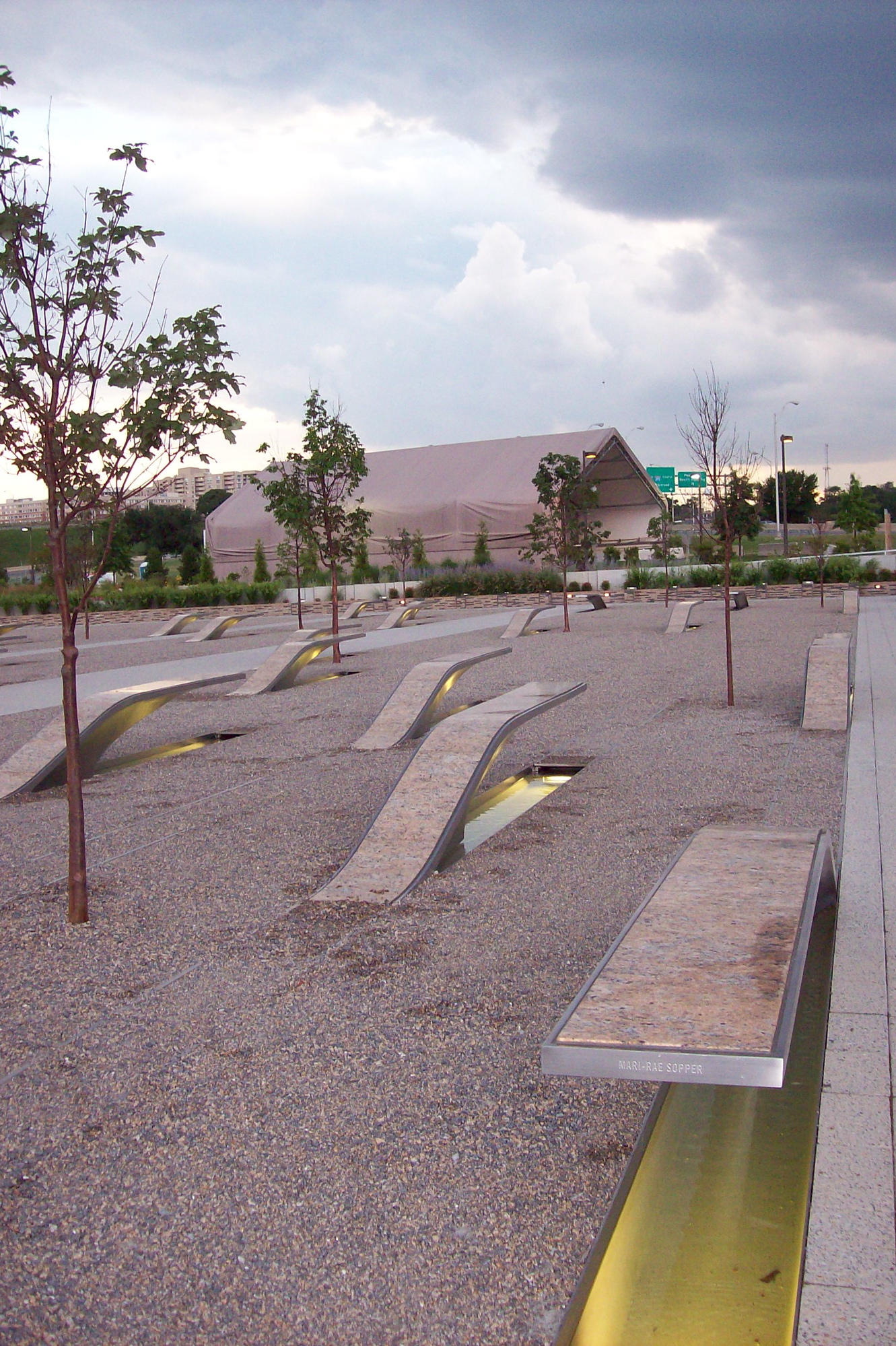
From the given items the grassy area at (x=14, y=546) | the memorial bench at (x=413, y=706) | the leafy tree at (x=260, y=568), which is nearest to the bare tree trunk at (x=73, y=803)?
the memorial bench at (x=413, y=706)

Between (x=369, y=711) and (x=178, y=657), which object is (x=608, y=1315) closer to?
(x=369, y=711)

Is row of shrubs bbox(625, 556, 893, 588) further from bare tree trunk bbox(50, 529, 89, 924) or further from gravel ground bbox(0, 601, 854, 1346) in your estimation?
bare tree trunk bbox(50, 529, 89, 924)

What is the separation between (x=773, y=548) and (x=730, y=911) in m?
53.4

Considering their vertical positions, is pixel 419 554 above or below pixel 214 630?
above

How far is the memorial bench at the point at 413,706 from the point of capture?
9.30 m

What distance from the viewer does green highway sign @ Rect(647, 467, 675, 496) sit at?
6234 cm

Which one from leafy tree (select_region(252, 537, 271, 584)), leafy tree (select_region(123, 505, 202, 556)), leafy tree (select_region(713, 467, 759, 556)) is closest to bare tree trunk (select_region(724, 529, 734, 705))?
leafy tree (select_region(713, 467, 759, 556))

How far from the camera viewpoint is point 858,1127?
9.27ft

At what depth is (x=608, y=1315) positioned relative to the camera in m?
2.24

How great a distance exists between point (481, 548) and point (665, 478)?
25609mm

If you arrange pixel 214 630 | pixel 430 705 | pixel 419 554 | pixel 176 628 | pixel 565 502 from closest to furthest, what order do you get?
pixel 430 705 → pixel 214 630 → pixel 565 502 → pixel 176 628 → pixel 419 554

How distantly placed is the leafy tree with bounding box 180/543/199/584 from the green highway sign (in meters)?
29.9

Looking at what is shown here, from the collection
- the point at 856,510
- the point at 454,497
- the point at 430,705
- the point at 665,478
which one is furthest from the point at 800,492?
the point at 430,705

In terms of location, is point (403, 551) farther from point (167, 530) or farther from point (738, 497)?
point (167, 530)
